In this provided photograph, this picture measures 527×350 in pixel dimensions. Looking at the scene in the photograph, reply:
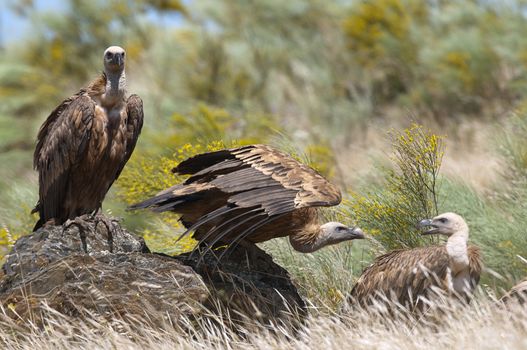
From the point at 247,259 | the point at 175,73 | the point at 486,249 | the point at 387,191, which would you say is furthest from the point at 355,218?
the point at 175,73

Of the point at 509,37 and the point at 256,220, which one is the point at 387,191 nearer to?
the point at 256,220

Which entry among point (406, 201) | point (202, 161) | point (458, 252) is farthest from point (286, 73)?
point (458, 252)

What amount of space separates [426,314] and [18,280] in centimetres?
250

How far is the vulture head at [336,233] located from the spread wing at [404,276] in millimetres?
242

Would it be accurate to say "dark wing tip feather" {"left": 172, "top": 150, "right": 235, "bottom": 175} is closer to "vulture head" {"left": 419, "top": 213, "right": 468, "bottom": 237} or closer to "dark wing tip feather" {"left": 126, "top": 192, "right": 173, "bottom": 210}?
"dark wing tip feather" {"left": 126, "top": 192, "right": 173, "bottom": 210}

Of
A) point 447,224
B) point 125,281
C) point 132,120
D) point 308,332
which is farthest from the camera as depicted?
point 132,120

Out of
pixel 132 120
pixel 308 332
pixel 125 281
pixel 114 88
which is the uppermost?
pixel 114 88

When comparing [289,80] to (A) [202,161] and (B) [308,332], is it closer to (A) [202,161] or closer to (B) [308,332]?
(A) [202,161]

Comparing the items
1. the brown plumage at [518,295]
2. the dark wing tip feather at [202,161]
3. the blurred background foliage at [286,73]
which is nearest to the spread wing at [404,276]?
the brown plumage at [518,295]

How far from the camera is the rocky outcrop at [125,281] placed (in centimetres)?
615

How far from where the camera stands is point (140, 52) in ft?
60.5

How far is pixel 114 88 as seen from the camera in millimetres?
7551

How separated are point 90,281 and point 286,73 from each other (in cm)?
1194

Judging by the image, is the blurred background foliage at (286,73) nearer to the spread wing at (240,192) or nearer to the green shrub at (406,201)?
the green shrub at (406,201)
